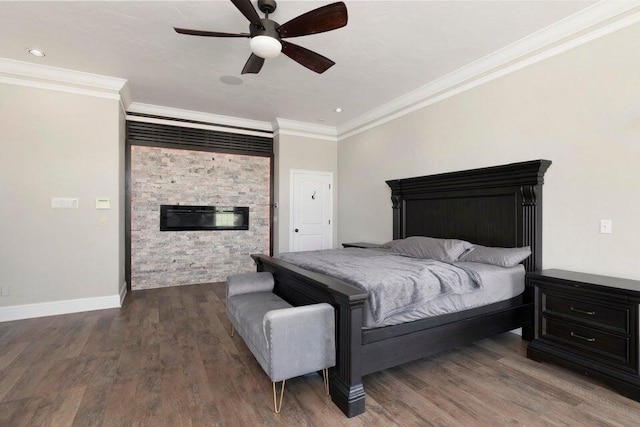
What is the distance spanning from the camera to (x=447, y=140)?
393 centimetres

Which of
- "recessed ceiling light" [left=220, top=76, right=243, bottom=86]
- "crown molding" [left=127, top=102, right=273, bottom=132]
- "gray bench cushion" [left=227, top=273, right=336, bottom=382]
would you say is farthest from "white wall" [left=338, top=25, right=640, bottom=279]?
"crown molding" [left=127, top=102, right=273, bottom=132]

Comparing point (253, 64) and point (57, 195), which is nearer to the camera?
point (253, 64)

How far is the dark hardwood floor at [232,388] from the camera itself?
1864mm

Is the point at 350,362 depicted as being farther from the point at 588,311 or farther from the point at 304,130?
the point at 304,130

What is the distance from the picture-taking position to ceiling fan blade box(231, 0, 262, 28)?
6.65 feet

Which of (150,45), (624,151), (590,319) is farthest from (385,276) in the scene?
(150,45)

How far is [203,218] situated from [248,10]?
399cm

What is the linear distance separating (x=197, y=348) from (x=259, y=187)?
3.57 meters

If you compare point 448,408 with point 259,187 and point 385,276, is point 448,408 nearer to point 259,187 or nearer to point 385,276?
point 385,276

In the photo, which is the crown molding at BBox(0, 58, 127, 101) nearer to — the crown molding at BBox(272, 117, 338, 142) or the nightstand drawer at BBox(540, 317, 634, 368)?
the crown molding at BBox(272, 117, 338, 142)

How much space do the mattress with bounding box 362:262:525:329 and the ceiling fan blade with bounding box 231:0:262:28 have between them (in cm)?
214

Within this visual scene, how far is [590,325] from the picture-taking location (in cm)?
229

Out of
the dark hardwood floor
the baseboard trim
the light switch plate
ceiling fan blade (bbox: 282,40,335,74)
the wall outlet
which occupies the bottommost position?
the dark hardwood floor

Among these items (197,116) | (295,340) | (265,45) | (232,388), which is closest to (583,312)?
(295,340)
